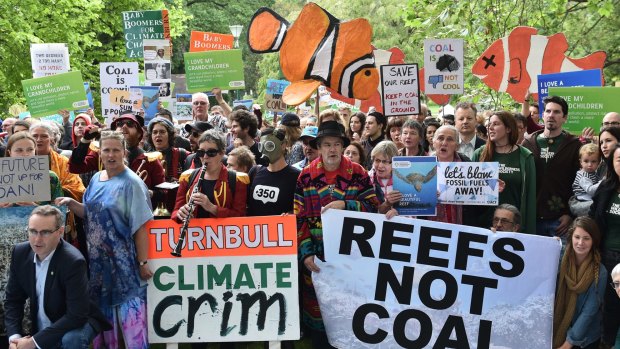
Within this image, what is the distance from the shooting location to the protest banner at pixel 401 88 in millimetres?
10273

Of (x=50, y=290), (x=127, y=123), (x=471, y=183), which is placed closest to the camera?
(x=50, y=290)

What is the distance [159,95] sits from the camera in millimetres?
13086

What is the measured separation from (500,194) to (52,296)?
12.3ft

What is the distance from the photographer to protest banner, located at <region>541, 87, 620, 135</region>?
29.7 feet

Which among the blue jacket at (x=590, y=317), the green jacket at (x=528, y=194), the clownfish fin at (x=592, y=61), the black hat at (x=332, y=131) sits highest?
the clownfish fin at (x=592, y=61)

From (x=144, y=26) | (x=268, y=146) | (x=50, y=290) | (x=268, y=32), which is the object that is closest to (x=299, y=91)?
(x=268, y=32)

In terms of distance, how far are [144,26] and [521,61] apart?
18.4 ft

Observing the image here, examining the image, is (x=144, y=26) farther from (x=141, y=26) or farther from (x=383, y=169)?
(x=383, y=169)

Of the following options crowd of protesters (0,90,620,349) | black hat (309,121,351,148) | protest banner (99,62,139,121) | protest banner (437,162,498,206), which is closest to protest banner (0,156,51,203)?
crowd of protesters (0,90,620,349)

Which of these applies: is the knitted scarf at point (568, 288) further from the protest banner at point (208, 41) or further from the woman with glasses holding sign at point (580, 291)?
the protest banner at point (208, 41)

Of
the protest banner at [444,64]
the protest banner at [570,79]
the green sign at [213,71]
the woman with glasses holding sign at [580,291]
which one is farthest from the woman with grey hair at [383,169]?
the green sign at [213,71]

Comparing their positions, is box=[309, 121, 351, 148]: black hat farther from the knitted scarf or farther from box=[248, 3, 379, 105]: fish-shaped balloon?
box=[248, 3, 379, 105]: fish-shaped balloon

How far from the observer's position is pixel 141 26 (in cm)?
1352

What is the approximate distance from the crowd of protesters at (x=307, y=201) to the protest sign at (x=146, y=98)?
14.3 ft
